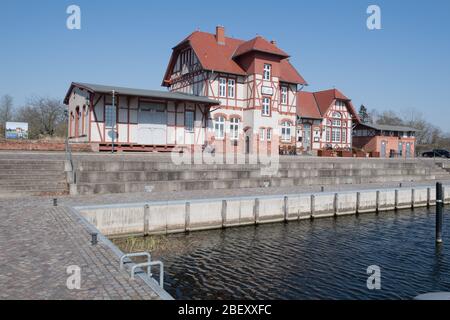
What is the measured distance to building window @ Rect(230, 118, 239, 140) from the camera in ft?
119

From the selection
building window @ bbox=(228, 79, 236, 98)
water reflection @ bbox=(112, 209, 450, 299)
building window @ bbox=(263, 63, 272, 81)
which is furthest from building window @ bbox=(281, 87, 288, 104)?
water reflection @ bbox=(112, 209, 450, 299)

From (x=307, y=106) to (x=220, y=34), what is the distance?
14846 mm

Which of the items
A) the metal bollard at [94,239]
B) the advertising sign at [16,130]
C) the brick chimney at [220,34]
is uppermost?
the brick chimney at [220,34]

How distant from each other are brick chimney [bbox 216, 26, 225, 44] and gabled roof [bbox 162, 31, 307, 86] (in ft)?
1.24

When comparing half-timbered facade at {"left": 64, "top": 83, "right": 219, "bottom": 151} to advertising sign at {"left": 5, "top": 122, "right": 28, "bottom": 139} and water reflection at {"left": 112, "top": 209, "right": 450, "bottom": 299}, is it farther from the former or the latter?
water reflection at {"left": 112, "top": 209, "right": 450, "bottom": 299}

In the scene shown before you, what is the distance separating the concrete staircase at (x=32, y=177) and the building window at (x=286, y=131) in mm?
26448

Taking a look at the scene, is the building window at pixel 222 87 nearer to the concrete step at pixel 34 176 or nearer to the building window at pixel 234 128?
the building window at pixel 234 128

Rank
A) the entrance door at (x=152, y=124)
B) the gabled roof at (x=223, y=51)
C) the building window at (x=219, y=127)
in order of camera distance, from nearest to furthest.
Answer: the entrance door at (x=152, y=124)
the building window at (x=219, y=127)
the gabled roof at (x=223, y=51)

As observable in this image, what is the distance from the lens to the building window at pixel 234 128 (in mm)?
36375

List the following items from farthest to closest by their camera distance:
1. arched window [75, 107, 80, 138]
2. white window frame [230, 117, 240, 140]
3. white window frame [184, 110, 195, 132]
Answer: white window frame [230, 117, 240, 140]
white window frame [184, 110, 195, 132]
arched window [75, 107, 80, 138]

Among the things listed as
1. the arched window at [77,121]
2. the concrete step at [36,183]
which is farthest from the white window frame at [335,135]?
the concrete step at [36,183]

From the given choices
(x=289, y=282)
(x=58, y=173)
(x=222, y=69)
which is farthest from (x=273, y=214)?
(x=222, y=69)

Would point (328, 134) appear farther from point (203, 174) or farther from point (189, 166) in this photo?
point (203, 174)

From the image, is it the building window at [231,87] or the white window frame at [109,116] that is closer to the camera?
the white window frame at [109,116]
